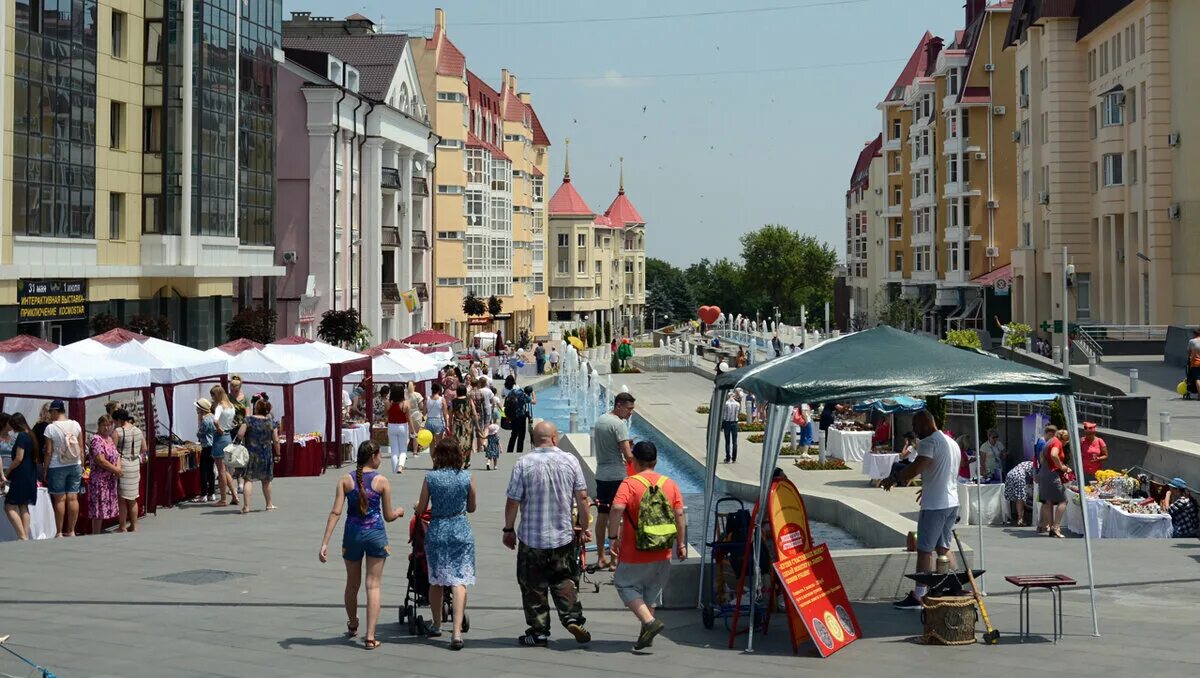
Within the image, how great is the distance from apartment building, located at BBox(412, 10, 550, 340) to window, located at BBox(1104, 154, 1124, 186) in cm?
3412

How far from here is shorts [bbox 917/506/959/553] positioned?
1255 centimetres

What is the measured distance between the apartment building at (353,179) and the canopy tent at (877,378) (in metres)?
45.5

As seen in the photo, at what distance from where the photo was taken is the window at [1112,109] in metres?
56.3

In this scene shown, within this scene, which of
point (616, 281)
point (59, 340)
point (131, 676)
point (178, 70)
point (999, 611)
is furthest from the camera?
point (616, 281)

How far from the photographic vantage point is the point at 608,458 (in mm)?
14750

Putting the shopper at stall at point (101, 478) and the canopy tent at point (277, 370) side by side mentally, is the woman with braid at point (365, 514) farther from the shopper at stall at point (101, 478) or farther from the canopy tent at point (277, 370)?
the canopy tent at point (277, 370)

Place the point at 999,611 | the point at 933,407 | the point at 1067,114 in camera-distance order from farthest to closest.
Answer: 1. the point at 1067,114
2. the point at 933,407
3. the point at 999,611

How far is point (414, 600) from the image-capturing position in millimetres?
11844

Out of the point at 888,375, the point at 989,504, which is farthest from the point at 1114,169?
the point at 888,375

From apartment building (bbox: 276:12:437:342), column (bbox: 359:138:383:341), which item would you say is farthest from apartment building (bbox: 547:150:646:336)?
column (bbox: 359:138:383:341)

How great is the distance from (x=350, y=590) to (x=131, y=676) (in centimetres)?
182

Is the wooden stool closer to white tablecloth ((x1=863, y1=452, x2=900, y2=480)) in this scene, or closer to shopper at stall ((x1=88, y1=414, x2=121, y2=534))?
shopper at stall ((x1=88, y1=414, x2=121, y2=534))

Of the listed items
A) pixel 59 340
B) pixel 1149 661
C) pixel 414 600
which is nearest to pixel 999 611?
pixel 1149 661

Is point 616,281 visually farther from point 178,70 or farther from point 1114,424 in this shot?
point 1114,424
